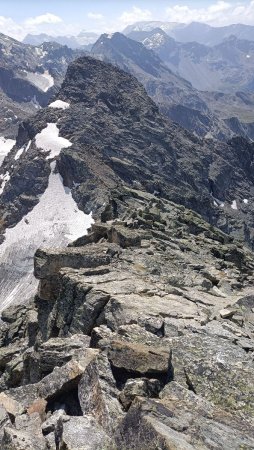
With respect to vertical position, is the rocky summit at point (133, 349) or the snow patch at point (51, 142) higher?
the rocky summit at point (133, 349)

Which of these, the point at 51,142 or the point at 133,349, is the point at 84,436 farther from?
the point at 51,142

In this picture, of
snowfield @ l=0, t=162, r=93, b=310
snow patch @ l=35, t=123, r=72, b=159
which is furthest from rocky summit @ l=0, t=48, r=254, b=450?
snow patch @ l=35, t=123, r=72, b=159

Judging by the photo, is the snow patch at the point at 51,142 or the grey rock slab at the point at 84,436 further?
the snow patch at the point at 51,142

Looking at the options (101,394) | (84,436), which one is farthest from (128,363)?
(84,436)

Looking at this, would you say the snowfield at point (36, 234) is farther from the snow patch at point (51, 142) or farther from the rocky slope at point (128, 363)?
the rocky slope at point (128, 363)

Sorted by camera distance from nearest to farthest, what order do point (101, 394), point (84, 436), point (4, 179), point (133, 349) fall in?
point (84, 436), point (101, 394), point (133, 349), point (4, 179)

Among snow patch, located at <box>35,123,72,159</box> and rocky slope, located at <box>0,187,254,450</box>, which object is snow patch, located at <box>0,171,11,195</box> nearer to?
snow patch, located at <box>35,123,72,159</box>

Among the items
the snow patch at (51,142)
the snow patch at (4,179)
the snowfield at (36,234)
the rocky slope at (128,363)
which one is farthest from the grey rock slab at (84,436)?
the snow patch at (4,179)
